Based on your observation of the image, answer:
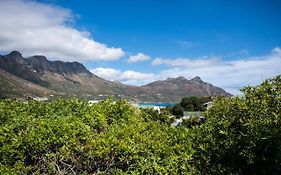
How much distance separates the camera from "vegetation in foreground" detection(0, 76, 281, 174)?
31.7 feet

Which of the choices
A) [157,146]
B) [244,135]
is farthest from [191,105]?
[244,135]

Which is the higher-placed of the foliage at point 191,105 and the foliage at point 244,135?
the foliage at point 244,135

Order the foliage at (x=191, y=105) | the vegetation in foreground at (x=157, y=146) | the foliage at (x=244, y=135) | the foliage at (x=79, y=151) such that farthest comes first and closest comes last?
the foliage at (x=191, y=105), the foliage at (x=79, y=151), the vegetation in foreground at (x=157, y=146), the foliage at (x=244, y=135)

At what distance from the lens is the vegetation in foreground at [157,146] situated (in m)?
9.67

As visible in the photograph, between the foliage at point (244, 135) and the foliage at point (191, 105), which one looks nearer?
the foliage at point (244, 135)

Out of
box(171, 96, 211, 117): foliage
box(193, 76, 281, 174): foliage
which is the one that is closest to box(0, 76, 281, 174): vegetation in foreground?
box(193, 76, 281, 174): foliage

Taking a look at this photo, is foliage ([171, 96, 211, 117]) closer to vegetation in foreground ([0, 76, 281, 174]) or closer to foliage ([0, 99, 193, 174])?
vegetation in foreground ([0, 76, 281, 174])

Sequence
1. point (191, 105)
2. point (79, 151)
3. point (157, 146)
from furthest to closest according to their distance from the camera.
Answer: point (191, 105) < point (157, 146) < point (79, 151)

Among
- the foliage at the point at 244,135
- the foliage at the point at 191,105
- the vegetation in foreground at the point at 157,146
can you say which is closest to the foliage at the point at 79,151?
the vegetation in foreground at the point at 157,146

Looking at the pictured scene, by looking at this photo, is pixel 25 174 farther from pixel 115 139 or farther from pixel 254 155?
pixel 254 155

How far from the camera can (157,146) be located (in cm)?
1065

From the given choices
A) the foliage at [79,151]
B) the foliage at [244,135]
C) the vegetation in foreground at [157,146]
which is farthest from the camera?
the foliage at [79,151]

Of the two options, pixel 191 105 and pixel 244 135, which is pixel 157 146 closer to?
pixel 244 135

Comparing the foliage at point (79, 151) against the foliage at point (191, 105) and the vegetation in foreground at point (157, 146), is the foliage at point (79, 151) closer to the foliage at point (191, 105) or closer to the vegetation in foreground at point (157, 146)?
the vegetation in foreground at point (157, 146)
